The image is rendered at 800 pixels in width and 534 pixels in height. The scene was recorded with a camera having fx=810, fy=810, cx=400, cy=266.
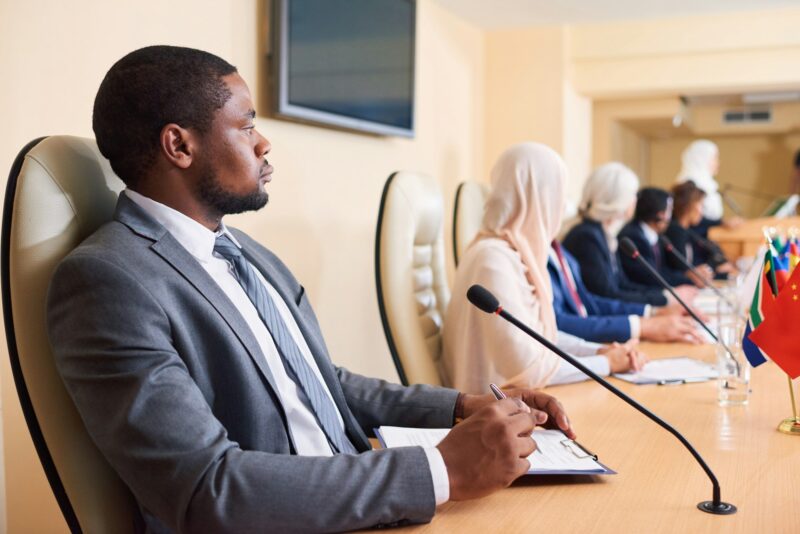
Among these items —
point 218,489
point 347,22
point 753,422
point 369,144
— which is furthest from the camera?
point 369,144

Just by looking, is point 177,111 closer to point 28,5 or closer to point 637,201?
point 28,5

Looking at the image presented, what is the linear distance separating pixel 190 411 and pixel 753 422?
1.05 meters

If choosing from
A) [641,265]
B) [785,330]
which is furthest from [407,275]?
[641,265]

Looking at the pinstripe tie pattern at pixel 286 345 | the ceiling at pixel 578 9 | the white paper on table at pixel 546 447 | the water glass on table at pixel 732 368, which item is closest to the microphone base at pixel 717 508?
the white paper on table at pixel 546 447

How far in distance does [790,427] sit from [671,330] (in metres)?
1.00

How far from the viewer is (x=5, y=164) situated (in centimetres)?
182

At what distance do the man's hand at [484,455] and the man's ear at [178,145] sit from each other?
56cm

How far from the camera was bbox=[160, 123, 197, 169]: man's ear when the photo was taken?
117 centimetres

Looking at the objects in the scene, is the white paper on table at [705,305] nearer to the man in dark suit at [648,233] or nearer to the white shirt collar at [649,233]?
the man in dark suit at [648,233]

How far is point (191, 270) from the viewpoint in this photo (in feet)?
3.62

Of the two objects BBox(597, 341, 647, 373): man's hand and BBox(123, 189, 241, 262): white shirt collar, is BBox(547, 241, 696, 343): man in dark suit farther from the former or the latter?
BBox(123, 189, 241, 262): white shirt collar

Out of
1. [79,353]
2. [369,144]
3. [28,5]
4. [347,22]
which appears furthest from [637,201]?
[79,353]

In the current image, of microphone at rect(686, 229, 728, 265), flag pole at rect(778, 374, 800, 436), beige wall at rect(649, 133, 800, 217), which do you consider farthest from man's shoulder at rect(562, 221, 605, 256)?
beige wall at rect(649, 133, 800, 217)

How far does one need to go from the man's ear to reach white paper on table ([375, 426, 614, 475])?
516 mm
